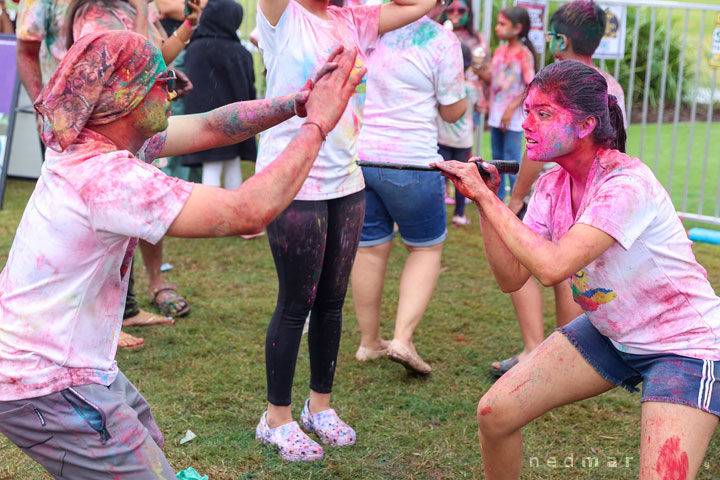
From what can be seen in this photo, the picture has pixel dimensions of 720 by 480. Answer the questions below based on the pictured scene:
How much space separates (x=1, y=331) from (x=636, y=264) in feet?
6.14

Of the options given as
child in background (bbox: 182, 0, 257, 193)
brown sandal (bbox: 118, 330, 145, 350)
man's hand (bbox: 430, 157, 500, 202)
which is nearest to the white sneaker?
child in background (bbox: 182, 0, 257, 193)

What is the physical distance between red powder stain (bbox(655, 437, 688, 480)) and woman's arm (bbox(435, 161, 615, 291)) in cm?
58

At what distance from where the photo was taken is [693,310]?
8.60 ft

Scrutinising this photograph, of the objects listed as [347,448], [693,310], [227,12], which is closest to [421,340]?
[347,448]

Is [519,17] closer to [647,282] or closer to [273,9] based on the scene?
[273,9]

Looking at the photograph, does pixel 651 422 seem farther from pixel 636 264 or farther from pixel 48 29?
pixel 48 29

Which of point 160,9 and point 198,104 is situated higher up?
point 160,9

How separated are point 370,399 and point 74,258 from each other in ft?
7.65

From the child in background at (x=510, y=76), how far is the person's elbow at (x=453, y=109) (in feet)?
9.21

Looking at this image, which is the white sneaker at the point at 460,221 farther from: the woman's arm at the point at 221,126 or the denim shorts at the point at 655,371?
the woman's arm at the point at 221,126

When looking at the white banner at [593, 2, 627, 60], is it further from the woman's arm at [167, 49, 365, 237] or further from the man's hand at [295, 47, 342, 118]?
Answer: the woman's arm at [167, 49, 365, 237]

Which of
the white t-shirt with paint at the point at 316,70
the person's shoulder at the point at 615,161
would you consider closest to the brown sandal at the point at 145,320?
the white t-shirt with paint at the point at 316,70

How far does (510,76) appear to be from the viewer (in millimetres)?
7383

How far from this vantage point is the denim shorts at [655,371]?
2.49 m
